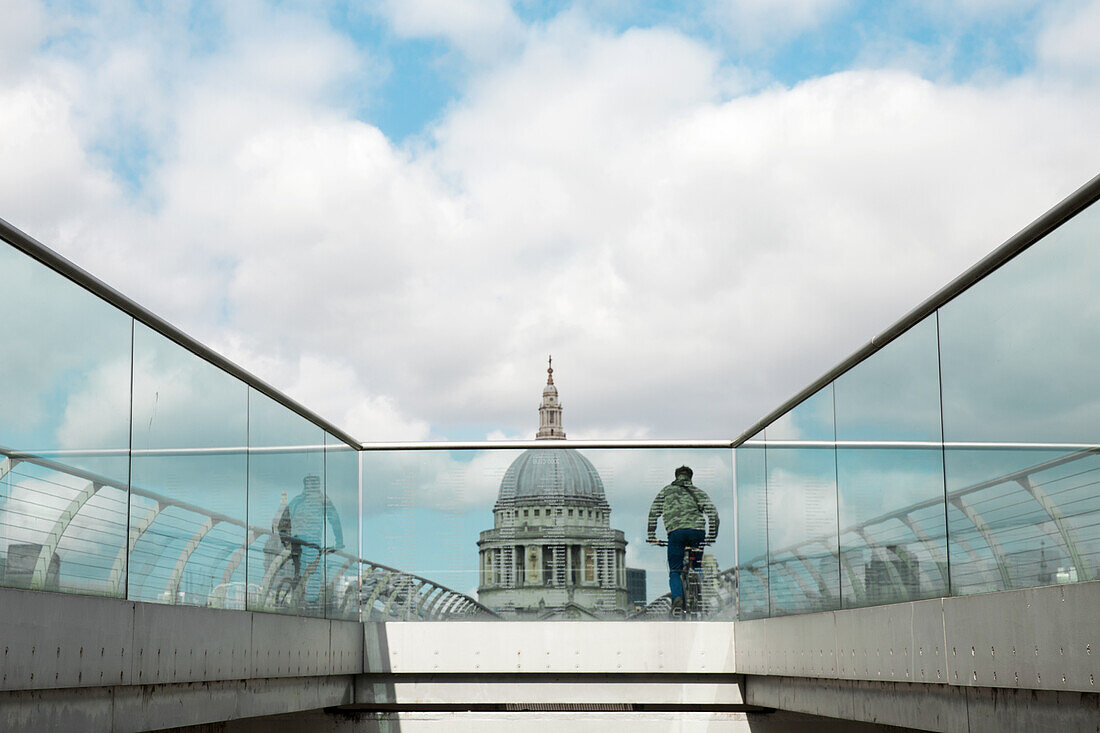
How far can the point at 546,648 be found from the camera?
1120 cm

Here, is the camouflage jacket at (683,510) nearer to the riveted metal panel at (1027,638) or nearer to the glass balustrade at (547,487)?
the glass balustrade at (547,487)

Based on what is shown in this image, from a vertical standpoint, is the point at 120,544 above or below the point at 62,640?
above

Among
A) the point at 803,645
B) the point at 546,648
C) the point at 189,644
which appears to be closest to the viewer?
the point at 189,644

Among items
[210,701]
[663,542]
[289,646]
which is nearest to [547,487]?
[663,542]

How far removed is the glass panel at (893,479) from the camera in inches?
232

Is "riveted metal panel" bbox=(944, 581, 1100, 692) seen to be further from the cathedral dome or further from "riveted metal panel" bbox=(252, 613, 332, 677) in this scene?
the cathedral dome

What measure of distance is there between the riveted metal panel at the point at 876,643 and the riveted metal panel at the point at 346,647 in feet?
14.4

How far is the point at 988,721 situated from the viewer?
524 centimetres

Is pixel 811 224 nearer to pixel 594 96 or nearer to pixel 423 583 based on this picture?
pixel 594 96

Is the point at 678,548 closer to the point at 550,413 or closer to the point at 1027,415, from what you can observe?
the point at 1027,415

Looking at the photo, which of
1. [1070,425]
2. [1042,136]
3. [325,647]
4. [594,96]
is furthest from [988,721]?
[1042,136]

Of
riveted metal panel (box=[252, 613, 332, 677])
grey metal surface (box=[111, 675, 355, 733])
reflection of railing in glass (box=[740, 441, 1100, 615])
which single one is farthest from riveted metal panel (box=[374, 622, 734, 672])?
reflection of railing in glass (box=[740, 441, 1100, 615])

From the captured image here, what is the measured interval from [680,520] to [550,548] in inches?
47.4

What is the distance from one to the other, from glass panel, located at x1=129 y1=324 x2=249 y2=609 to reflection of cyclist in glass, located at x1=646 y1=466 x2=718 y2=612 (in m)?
4.63
